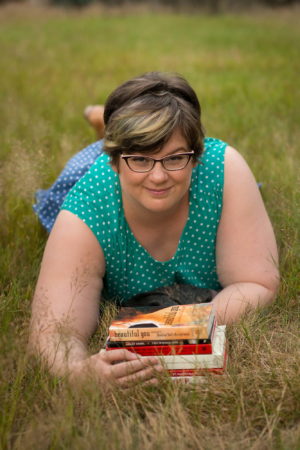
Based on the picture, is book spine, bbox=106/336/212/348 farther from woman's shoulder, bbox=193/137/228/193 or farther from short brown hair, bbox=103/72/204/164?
woman's shoulder, bbox=193/137/228/193

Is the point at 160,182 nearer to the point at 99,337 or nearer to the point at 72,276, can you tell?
the point at 72,276

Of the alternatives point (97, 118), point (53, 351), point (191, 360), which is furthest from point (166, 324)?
point (97, 118)

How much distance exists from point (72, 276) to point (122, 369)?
54 cm

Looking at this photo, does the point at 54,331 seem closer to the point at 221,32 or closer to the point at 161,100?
the point at 161,100

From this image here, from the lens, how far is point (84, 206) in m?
2.52

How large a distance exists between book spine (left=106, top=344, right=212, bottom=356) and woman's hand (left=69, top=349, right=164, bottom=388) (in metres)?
0.02

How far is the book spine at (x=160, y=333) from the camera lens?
1.89 metres

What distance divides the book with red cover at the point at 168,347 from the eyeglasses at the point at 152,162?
0.63 metres

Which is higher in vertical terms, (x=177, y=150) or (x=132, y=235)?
(x=177, y=150)

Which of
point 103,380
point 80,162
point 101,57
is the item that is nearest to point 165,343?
point 103,380

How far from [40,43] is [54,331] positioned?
375 inches

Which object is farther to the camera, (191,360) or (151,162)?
(151,162)

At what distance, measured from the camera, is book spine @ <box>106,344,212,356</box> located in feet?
6.29

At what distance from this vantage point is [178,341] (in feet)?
6.28
